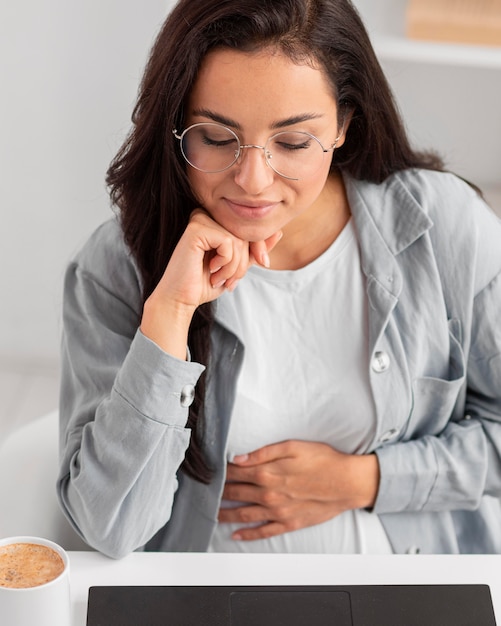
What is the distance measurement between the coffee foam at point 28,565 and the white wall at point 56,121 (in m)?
1.15

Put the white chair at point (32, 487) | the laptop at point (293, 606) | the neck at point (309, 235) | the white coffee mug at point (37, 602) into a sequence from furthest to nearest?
the neck at point (309, 235) → the white chair at point (32, 487) → the laptop at point (293, 606) → the white coffee mug at point (37, 602)

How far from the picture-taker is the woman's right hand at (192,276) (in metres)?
1.21

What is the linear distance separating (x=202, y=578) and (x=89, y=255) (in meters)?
0.50

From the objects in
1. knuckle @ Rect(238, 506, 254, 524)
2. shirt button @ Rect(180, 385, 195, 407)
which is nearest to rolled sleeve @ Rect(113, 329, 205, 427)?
shirt button @ Rect(180, 385, 195, 407)

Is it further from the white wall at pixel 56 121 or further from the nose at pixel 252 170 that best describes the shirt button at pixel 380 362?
the white wall at pixel 56 121

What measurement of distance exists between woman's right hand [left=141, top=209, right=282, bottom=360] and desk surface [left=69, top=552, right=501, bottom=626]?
26 cm

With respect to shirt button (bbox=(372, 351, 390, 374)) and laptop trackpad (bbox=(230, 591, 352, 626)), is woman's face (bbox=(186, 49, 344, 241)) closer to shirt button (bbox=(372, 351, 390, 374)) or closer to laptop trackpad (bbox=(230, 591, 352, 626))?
shirt button (bbox=(372, 351, 390, 374))

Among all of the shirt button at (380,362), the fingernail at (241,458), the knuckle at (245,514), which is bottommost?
the knuckle at (245,514)

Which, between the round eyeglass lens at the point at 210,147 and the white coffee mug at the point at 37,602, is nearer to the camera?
the white coffee mug at the point at 37,602

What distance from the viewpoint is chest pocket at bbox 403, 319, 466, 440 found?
1.41 m

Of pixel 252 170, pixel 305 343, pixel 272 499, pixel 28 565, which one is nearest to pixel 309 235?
pixel 305 343

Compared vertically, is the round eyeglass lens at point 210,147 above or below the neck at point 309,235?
above

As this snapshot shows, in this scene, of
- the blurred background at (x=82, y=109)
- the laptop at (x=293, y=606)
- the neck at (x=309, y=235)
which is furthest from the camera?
the blurred background at (x=82, y=109)

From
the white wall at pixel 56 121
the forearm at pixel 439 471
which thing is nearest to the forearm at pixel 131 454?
the forearm at pixel 439 471
